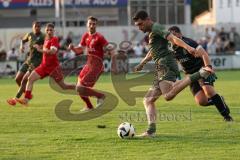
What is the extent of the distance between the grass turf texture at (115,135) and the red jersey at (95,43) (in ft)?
4.90

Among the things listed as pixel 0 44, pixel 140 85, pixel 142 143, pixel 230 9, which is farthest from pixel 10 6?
pixel 142 143

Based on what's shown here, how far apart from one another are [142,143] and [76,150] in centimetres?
123

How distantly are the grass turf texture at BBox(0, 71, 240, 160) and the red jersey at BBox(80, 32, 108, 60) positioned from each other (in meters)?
1.49

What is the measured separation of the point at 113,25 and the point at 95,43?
38.2 meters

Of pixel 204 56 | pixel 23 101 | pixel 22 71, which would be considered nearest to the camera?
pixel 204 56

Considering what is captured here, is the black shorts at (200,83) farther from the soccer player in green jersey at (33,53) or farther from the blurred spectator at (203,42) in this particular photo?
the blurred spectator at (203,42)

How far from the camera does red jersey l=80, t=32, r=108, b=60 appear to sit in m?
18.0

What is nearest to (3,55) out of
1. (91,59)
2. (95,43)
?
(91,59)

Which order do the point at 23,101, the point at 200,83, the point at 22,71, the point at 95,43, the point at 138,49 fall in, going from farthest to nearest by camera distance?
the point at 138,49
the point at 22,71
the point at 23,101
the point at 95,43
the point at 200,83

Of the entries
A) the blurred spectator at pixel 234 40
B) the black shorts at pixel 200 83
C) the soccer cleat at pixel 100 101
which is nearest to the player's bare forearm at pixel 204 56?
the black shorts at pixel 200 83

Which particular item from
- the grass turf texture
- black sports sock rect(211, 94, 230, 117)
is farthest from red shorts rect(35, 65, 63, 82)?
black sports sock rect(211, 94, 230, 117)

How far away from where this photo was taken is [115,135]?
520 inches

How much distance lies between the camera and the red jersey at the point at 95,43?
58.9 feet

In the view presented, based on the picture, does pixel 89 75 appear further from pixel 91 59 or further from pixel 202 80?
pixel 202 80
